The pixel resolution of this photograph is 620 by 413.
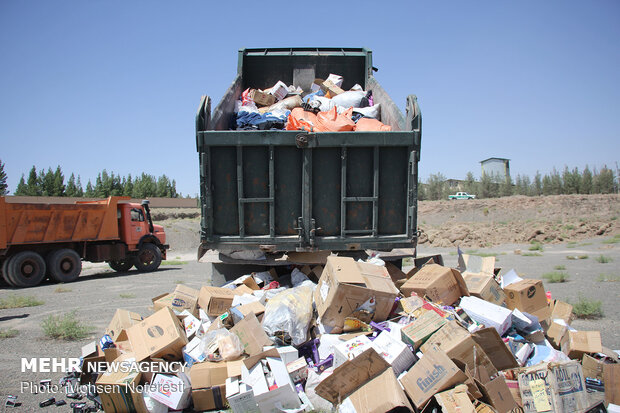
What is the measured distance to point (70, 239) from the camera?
1180cm

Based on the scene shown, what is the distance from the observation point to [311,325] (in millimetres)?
3670

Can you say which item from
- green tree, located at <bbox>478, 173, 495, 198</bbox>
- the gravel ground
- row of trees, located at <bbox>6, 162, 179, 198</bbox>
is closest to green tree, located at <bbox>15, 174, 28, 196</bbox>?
row of trees, located at <bbox>6, 162, 179, 198</bbox>

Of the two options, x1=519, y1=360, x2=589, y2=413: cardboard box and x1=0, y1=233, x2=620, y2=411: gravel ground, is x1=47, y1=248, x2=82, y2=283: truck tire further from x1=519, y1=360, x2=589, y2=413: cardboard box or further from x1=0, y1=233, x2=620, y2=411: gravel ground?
x1=519, y1=360, x2=589, y2=413: cardboard box

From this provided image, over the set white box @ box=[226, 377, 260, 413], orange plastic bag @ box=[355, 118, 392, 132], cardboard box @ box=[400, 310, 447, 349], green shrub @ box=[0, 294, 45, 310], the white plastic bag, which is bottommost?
green shrub @ box=[0, 294, 45, 310]

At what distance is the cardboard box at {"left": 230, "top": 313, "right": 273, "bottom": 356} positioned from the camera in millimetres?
3318

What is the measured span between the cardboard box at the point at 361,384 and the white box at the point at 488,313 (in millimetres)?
1197

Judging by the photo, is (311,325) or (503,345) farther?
(311,325)

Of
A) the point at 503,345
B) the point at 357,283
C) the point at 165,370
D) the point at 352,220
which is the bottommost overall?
the point at 165,370

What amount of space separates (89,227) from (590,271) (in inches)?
543

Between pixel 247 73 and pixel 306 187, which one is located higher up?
pixel 247 73

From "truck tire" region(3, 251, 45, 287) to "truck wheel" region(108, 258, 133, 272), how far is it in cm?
291

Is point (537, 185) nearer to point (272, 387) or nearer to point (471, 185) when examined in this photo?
point (471, 185)

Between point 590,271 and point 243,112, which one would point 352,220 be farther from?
point 590,271

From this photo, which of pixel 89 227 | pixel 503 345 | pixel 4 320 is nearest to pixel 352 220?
pixel 503 345
